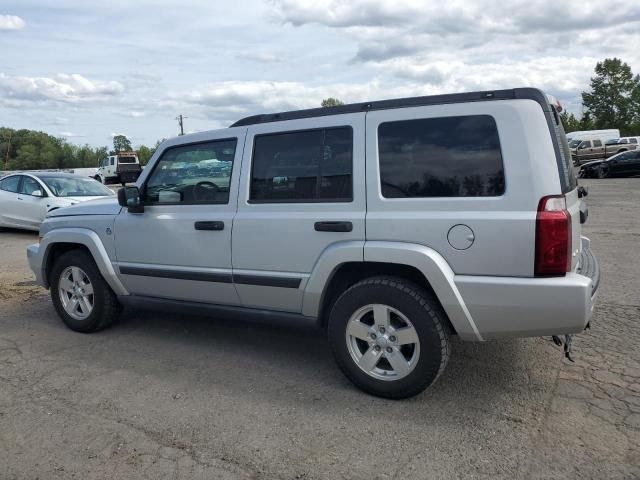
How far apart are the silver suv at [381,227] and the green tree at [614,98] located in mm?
66765

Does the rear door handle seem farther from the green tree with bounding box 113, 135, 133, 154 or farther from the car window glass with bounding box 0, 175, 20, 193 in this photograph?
the green tree with bounding box 113, 135, 133, 154

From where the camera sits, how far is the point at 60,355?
182 inches

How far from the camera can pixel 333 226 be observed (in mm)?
3680

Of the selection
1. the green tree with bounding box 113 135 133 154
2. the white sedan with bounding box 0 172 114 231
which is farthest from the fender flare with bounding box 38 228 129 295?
the green tree with bounding box 113 135 133 154

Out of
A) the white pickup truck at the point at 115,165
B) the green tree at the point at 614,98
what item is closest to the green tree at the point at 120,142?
the white pickup truck at the point at 115,165

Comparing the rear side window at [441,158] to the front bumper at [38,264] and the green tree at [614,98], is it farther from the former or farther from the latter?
the green tree at [614,98]

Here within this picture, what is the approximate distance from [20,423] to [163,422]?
0.90 meters

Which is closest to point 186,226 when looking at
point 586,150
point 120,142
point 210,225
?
point 210,225

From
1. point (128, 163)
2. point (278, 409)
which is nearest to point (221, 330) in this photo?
point (278, 409)

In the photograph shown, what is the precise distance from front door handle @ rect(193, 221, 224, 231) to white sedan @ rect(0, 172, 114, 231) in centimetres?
828

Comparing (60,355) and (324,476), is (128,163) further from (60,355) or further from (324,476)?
(324,476)

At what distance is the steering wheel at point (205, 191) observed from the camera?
171 inches

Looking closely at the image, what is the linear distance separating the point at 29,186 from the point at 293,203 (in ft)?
34.1

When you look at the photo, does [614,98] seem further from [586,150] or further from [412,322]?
[412,322]
